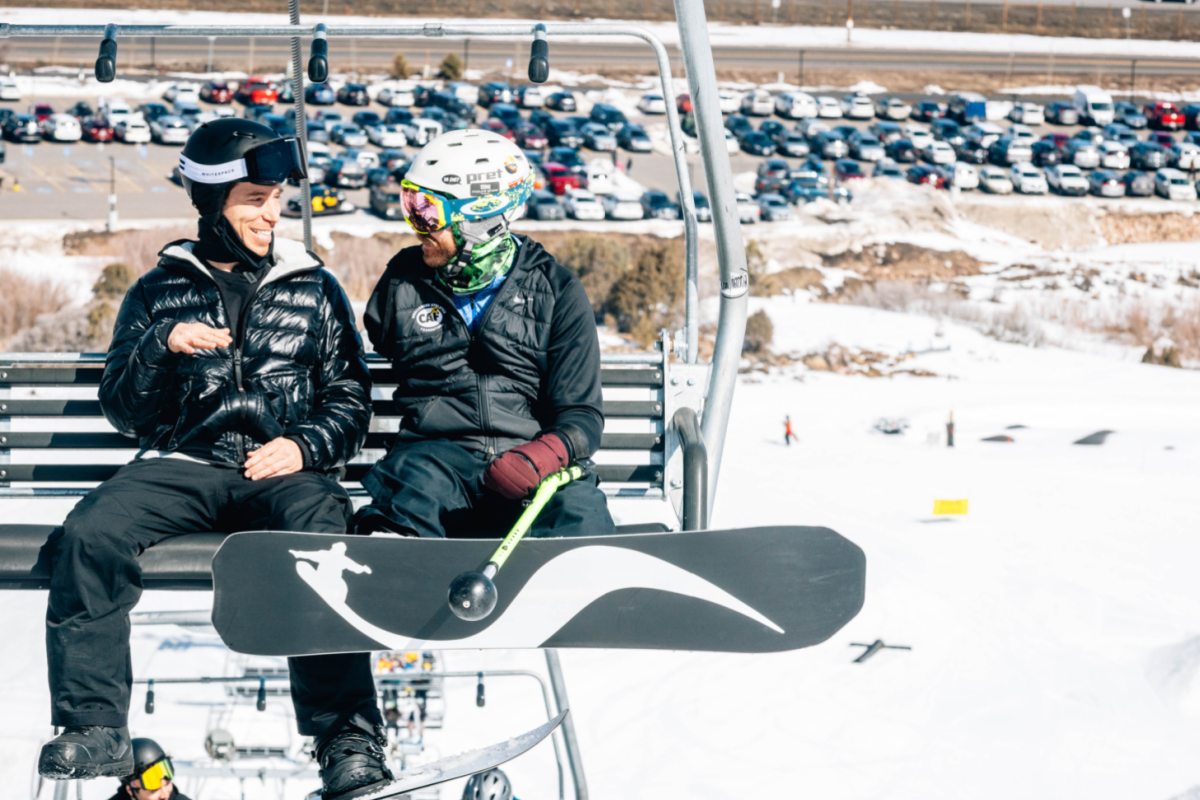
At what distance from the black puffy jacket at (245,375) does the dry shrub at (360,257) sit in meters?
15.8

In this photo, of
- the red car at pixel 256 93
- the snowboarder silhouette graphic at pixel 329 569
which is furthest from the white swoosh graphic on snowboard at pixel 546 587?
the red car at pixel 256 93

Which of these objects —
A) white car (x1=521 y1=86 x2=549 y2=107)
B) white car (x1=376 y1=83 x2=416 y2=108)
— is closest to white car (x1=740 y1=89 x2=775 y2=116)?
white car (x1=521 y1=86 x2=549 y2=107)

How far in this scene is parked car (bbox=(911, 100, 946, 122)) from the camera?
3934cm

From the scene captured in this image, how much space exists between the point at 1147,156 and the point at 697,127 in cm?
3713

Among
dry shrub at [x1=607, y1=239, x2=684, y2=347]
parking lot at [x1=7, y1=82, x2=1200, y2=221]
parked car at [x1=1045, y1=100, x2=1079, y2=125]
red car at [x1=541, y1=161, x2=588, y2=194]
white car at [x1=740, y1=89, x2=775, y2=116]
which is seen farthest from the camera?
parked car at [x1=1045, y1=100, x2=1079, y2=125]

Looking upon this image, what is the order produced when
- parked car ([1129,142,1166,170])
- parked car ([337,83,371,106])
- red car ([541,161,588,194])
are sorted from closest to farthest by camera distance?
red car ([541,161,588,194]) → parked car ([1129,142,1166,170]) → parked car ([337,83,371,106])

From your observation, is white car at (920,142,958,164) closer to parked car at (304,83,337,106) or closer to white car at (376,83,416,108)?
white car at (376,83,416,108)

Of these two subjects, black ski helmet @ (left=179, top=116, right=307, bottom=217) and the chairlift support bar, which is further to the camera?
the chairlift support bar

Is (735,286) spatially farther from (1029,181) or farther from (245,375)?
(1029,181)

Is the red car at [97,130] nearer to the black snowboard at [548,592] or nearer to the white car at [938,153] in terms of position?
the white car at [938,153]

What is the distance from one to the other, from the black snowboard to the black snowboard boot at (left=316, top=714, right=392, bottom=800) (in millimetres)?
287

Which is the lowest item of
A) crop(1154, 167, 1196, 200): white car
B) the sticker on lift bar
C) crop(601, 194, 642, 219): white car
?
crop(601, 194, 642, 219): white car

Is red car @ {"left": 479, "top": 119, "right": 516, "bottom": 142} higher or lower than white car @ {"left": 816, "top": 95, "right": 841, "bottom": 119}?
lower

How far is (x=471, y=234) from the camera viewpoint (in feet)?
10.7
